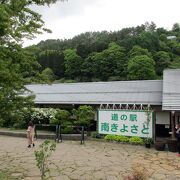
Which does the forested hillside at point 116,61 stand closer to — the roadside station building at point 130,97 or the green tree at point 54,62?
the green tree at point 54,62

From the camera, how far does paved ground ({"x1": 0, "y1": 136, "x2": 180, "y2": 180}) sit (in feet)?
32.4

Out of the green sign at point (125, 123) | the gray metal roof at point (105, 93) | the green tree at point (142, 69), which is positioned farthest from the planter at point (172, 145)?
the green tree at point (142, 69)

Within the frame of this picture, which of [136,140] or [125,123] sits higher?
[125,123]

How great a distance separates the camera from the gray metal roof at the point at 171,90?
16.1 meters

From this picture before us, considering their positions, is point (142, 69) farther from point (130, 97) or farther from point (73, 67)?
point (130, 97)

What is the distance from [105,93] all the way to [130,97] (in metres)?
2.67

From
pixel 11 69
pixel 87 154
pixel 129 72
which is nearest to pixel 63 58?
pixel 129 72

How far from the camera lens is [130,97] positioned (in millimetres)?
19828

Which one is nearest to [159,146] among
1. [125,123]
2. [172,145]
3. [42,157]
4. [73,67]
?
[172,145]

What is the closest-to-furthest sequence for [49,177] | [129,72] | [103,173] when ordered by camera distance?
[49,177]
[103,173]
[129,72]

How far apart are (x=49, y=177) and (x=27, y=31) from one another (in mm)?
5097

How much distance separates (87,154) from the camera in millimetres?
13477

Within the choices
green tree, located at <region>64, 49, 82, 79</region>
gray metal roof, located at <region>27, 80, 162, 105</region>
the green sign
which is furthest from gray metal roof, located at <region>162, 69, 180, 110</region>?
green tree, located at <region>64, 49, 82, 79</region>

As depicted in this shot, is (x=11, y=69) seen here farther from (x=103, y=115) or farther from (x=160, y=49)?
(x=160, y=49)
